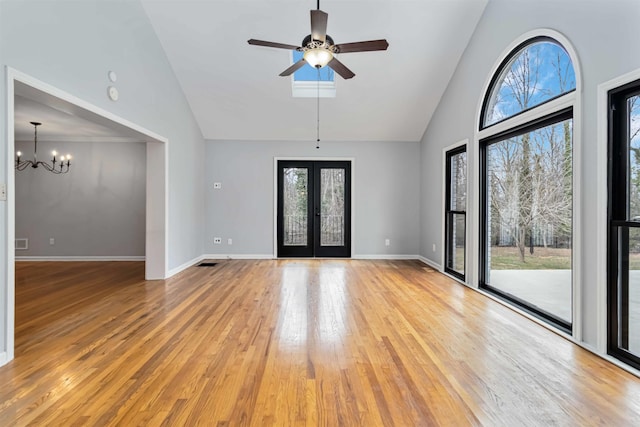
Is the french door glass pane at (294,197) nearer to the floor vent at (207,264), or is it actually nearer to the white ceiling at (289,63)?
the white ceiling at (289,63)

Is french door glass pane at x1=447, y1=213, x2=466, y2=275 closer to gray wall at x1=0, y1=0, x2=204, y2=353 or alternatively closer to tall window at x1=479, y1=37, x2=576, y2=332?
tall window at x1=479, y1=37, x2=576, y2=332

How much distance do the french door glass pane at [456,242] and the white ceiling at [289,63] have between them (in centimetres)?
213

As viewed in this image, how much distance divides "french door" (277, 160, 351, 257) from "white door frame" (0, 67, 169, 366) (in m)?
2.43

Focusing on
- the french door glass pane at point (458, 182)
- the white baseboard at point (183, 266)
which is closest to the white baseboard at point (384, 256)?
the french door glass pane at point (458, 182)

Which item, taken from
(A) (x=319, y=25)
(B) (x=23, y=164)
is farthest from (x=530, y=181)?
(B) (x=23, y=164)

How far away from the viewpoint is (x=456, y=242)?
4.99 m

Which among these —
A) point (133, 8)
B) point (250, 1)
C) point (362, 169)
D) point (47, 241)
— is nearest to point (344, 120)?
point (362, 169)

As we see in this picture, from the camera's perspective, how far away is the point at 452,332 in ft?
9.03

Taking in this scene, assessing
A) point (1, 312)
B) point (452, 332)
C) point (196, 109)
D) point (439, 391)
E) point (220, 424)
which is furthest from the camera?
point (196, 109)

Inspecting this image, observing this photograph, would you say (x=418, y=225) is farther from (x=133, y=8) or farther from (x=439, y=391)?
(x=133, y=8)

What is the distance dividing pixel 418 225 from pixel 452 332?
398 centimetres

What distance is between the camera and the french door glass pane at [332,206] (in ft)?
21.6

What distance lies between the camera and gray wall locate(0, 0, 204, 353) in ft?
7.66

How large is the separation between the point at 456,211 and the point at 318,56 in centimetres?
328
